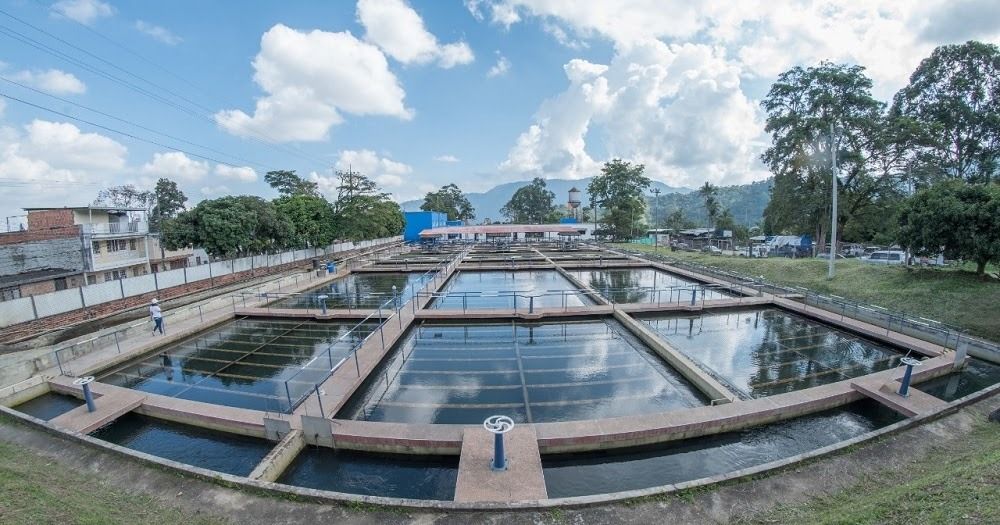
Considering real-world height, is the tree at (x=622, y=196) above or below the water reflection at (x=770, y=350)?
above

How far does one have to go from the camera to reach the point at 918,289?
16391 millimetres

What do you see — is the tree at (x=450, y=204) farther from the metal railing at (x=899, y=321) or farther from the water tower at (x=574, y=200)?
the metal railing at (x=899, y=321)

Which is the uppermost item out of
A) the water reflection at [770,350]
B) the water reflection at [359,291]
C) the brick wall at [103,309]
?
the brick wall at [103,309]

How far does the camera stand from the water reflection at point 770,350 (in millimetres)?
10383

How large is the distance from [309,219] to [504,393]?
32.4 m


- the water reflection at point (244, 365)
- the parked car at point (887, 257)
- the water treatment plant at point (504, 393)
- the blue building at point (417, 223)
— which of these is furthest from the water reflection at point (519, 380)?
the blue building at point (417, 223)

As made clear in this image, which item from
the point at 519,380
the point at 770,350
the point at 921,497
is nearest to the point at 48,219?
the point at 519,380

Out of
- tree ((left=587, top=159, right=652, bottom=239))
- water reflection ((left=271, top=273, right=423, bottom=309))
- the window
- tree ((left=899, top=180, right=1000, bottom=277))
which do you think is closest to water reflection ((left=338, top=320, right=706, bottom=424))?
water reflection ((left=271, top=273, right=423, bottom=309))

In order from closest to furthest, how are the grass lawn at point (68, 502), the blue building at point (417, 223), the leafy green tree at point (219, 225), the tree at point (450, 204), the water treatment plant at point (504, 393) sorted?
the grass lawn at point (68, 502) → the water treatment plant at point (504, 393) → the leafy green tree at point (219, 225) → the blue building at point (417, 223) → the tree at point (450, 204)

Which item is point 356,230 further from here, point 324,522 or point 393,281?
point 324,522

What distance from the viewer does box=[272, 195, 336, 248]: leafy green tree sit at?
35000 millimetres

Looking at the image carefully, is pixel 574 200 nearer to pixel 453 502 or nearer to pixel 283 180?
pixel 283 180

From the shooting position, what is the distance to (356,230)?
129ft

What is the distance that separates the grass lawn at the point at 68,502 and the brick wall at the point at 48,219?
102 feet
